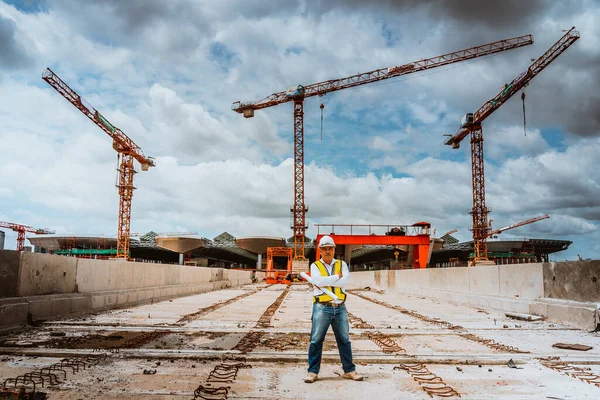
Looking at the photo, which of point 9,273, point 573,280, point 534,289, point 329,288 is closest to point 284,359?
point 329,288

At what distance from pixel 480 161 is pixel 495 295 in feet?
221

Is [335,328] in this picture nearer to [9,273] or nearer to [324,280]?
[324,280]

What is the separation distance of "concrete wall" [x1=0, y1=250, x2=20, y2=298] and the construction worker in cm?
572

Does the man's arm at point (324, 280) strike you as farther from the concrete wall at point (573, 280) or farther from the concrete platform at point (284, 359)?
the concrete wall at point (573, 280)

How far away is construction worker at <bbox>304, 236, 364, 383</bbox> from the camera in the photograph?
454 cm

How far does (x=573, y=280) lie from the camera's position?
27.8ft

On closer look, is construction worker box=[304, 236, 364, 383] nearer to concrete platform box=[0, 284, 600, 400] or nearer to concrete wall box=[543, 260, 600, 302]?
concrete platform box=[0, 284, 600, 400]

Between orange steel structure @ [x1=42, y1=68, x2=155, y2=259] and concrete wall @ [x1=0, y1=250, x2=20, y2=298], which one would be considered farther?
orange steel structure @ [x1=42, y1=68, x2=155, y2=259]

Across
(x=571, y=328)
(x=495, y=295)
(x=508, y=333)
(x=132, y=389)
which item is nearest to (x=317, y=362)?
(x=132, y=389)

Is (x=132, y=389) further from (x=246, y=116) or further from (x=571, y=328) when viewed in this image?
(x=246, y=116)

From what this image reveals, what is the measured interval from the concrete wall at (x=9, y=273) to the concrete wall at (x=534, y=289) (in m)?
9.64

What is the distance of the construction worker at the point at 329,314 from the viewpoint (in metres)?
4.54

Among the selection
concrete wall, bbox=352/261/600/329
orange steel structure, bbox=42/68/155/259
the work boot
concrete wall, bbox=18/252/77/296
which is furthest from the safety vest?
orange steel structure, bbox=42/68/155/259

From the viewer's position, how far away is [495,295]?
11609mm
